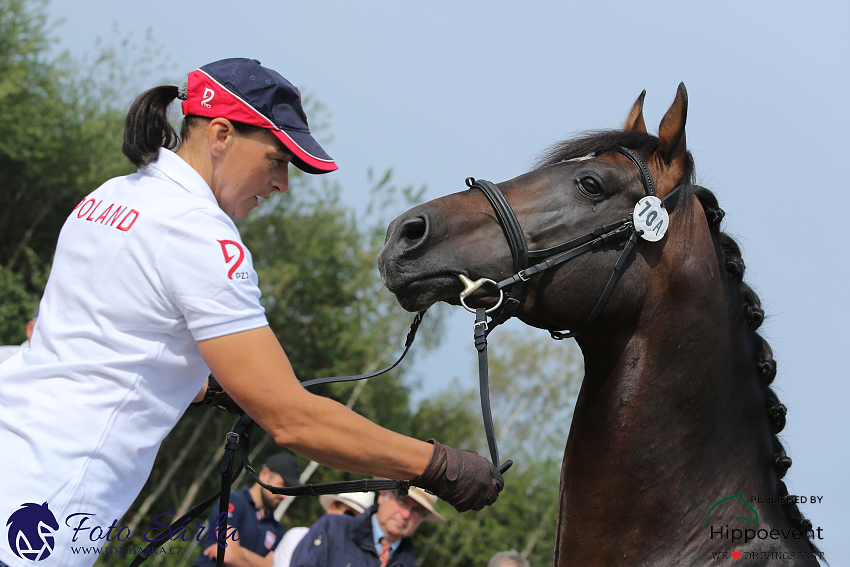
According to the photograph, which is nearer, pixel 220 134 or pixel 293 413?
pixel 293 413

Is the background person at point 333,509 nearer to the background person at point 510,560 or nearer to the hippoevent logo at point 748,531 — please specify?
the background person at point 510,560

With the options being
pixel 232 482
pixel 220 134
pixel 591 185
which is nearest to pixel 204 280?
pixel 220 134

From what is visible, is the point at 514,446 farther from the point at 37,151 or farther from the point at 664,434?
the point at 664,434

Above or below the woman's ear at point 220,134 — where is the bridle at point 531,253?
above

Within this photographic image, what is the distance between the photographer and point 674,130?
9.61ft

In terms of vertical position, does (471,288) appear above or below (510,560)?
above

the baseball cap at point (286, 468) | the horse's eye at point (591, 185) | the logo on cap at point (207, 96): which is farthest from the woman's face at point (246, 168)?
the baseball cap at point (286, 468)

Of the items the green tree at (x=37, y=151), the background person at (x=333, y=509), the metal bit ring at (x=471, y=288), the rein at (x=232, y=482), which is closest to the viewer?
the rein at (x=232, y=482)

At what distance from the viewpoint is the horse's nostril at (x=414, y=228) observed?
106 inches

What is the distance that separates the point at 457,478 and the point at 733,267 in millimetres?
1577

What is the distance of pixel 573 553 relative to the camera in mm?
2775

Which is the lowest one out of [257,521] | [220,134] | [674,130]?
[257,521]

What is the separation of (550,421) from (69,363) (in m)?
32.1

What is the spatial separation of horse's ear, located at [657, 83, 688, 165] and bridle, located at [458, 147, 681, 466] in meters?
0.20
